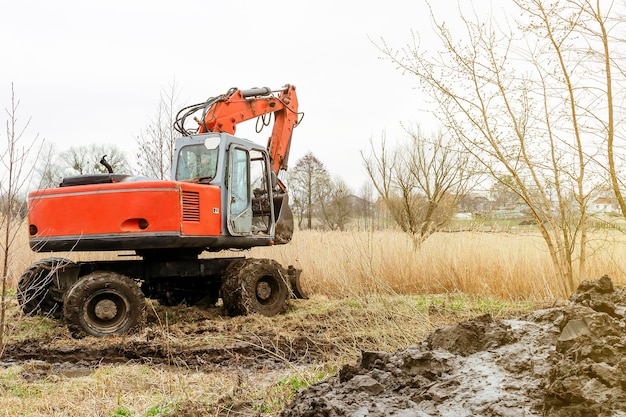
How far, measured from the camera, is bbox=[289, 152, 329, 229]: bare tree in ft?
95.6

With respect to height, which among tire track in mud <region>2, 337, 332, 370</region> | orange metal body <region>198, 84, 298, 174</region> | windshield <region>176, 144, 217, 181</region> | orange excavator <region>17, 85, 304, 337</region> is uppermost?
orange metal body <region>198, 84, 298, 174</region>

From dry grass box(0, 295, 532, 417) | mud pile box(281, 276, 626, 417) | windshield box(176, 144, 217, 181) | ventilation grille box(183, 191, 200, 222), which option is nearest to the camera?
mud pile box(281, 276, 626, 417)

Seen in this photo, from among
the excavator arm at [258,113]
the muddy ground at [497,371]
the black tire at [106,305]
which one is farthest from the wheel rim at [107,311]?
the muddy ground at [497,371]

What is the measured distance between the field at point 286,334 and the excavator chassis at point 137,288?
29cm

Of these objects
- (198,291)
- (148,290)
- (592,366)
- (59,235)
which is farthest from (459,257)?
(592,366)

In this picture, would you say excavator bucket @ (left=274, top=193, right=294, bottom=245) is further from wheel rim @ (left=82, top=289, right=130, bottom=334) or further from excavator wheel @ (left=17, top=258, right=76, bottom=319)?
excavator wheel @ (left=17, top=258, right=76, bottom=319)

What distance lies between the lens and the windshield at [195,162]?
27.7ft

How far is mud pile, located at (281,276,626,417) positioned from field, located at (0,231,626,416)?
677 millimetres

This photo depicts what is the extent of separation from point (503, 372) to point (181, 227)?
16.3 feet

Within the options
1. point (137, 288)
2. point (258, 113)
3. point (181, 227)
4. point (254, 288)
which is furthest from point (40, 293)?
point (258, 113)

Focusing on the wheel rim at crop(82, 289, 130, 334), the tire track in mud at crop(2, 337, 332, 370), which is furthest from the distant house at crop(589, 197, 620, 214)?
the wheel rim at crop(82, 289, 130, 334)

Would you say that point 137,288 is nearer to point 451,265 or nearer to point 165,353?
point 165,353

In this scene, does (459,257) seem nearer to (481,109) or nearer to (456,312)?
(456,312)

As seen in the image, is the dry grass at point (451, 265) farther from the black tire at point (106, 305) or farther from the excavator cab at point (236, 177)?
the black tire at point (106, 305)
